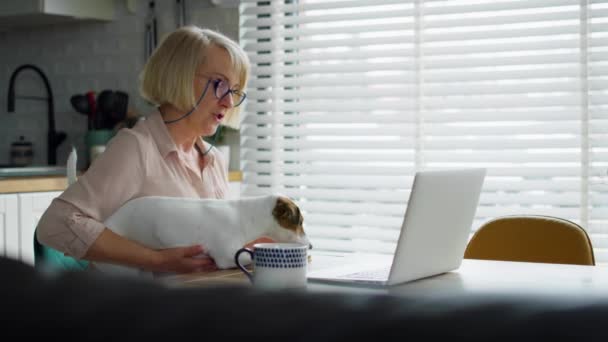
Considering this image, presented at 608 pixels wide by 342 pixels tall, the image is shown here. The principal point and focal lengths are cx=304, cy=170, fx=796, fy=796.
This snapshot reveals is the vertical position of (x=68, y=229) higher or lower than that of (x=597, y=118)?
lower

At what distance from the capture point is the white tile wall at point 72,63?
3.96 meters

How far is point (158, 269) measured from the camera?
1.68m

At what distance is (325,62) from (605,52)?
→ 1.23 metres

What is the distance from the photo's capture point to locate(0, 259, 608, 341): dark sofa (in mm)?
240

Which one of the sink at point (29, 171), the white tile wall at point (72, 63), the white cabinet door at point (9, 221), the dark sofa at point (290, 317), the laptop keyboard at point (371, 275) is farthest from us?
the white tile wall at point (72, 63)

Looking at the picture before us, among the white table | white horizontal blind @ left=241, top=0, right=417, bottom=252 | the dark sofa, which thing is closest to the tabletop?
the white table

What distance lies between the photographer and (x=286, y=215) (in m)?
1.57

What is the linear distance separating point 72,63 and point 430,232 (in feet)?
10.1

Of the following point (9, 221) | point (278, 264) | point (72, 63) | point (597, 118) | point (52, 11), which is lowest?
point (9, 221)

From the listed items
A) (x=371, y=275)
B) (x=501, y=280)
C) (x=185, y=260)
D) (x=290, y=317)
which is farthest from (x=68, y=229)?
(x=290, y=317)

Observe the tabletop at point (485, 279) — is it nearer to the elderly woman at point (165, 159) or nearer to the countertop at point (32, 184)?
the elderly woman at point (165, 159)

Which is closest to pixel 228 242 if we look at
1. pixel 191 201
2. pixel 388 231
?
pixel 191 201

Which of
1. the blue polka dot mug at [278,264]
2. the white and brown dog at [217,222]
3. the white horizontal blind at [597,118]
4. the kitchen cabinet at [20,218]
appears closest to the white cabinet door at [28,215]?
the kitchen cabinet at [20,218]

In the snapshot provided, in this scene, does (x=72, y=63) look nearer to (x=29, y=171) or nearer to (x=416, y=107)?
(x=29, y=171)
